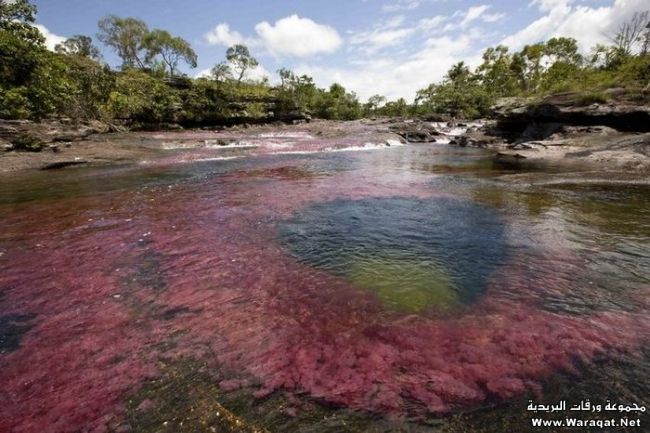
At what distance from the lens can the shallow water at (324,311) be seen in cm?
310

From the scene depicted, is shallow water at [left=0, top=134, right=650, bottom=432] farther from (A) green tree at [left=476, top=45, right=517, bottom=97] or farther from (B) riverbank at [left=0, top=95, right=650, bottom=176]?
(A) green tree at [left=476, top=45, right=517, bottom=97]

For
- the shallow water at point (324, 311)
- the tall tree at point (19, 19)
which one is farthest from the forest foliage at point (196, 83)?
the shallow water at point (324, 311)

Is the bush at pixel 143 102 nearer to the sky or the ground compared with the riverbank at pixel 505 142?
nearer to the sky

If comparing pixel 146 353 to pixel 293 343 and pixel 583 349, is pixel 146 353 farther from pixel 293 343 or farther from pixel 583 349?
pixel 583 349

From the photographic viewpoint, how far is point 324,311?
176 inches

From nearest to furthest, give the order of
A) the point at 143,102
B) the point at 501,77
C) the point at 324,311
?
1. the point at 324,311
2. the point at 143,102
3. the point at 501,77

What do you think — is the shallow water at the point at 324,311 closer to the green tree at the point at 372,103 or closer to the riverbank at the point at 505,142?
the riverbank at the point at 505,142

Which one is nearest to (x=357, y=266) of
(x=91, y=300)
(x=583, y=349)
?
(x=583, y=349)

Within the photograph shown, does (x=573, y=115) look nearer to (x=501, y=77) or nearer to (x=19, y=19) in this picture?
(x=19, y=19)

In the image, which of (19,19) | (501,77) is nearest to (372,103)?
(501,77)

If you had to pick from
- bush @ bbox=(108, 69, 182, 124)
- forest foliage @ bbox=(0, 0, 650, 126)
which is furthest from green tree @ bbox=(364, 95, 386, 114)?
bush @ bbox=(108, 69, 182, 124)

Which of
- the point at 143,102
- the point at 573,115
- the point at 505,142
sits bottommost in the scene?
the point at 505,142

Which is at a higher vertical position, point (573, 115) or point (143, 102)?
point (143, 102)

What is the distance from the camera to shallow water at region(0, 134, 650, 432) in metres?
3.10
